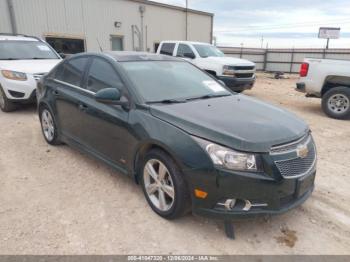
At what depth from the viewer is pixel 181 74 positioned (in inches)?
152

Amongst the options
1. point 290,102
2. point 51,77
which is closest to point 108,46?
point 290,102

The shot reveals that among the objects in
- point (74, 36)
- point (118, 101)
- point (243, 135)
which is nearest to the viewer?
point (243, 135)

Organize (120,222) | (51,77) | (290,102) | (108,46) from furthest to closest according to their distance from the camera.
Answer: (108,46)
(290,102)
(51,77)
(120,222)

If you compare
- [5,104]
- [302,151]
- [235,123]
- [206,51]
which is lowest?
[5,104]

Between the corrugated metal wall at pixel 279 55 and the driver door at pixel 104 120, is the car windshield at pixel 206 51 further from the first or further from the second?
the corrugated metal wall at pixel 279 55

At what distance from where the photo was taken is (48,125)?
491 cm

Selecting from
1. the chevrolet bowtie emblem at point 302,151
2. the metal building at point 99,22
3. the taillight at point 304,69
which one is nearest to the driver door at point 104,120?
the chevrolet bowtie emblem at point 302,151

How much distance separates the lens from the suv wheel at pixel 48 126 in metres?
4.71

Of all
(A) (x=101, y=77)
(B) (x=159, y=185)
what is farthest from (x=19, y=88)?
(B) (x=159, y=185)

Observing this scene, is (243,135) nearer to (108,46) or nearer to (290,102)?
(290,102)

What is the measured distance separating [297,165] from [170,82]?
173 cm

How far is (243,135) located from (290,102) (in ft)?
25.4

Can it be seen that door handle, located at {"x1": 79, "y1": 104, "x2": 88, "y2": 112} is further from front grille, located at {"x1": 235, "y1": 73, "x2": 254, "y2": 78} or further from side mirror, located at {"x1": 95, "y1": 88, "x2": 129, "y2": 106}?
front grille, located at {"x1": 235, "y1": 73, "x2": 254, "y2": 78}

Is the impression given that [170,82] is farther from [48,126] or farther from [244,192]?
[48,126]
